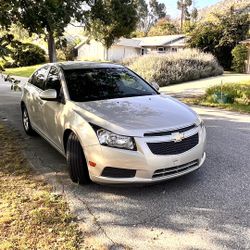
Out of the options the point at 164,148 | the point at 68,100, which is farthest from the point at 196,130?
the point at 68,100

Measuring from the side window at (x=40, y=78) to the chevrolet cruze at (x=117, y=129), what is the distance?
593 mm

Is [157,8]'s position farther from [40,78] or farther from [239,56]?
[40,78]

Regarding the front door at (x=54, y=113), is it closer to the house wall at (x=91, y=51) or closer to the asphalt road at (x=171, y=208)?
the asphalt road at (x=171, y=208)

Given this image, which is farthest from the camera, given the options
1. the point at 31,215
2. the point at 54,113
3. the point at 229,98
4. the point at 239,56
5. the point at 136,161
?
the point at 239,56

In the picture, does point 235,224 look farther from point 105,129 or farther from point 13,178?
point 13,178

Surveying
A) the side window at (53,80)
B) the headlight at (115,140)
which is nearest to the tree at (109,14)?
the side window at (53,80)

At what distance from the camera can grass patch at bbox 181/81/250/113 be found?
11.3 m

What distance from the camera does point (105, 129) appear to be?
14.3ft

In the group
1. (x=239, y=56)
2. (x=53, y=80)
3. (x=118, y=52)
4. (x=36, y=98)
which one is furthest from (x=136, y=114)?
(x=118, y=52)

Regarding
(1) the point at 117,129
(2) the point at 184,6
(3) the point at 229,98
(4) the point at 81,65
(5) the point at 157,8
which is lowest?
(3) the point at 229,98

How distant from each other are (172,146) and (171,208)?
746 mm

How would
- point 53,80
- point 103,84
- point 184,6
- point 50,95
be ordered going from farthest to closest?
→ point 184,6, point 53,80, point 103,84, point 50,95

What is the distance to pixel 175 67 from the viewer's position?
68.0 ft

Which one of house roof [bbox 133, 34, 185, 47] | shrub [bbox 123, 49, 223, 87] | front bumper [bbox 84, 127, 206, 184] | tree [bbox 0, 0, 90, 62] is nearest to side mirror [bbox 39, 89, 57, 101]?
front bumper [bbox 84, 127, 206, 184]
